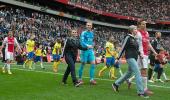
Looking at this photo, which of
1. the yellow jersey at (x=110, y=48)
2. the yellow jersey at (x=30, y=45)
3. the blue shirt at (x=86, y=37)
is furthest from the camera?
the yellow jersey at (x=30, y=45)

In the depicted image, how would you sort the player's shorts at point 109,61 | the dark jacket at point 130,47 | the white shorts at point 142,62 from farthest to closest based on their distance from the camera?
the player's shorts at point 109,61
the white shorts at point 142,62
the dark jacket at point 130,47

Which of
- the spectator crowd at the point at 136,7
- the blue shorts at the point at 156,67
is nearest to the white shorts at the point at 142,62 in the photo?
the blue shorts at the point at 156,67

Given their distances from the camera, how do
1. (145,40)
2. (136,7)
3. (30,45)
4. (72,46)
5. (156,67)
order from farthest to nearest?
1. (136,7)
2. (30,45)
3. (156,67)
4. (72,46)
5. (145,40)

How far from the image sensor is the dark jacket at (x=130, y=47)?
43.3 ft

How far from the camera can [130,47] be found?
13281mm

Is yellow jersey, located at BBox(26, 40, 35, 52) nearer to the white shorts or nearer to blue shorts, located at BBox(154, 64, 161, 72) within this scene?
blue shorts, located at BBox(154, 64, 161, 72)

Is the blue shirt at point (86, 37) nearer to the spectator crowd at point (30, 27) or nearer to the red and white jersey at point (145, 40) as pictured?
the red and white jersey at point (145, 40)

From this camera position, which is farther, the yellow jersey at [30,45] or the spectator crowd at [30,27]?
the spectator crowd at [30,27]

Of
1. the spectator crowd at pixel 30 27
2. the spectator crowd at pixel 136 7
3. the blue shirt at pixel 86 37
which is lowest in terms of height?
the blue shirt at pixel 86 37

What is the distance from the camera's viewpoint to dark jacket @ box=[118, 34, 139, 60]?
13.2 m

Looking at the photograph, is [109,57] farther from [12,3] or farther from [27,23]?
[12,3]

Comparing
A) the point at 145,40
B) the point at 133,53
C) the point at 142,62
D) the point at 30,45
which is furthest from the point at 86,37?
the point at 30,45

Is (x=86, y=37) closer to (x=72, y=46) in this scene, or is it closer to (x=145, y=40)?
(x=72, y=46)

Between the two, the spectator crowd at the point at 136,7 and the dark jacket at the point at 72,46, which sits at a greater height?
the spectator crowd at the point at 136,7
